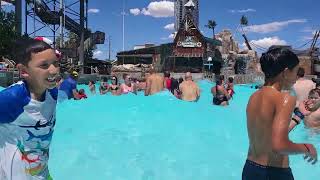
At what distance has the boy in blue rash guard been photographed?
2547 millimetres

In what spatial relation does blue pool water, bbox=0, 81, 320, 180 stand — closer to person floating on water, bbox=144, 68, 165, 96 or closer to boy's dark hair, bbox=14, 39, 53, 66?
person floating on water, bbox=144, 68, 165, 96

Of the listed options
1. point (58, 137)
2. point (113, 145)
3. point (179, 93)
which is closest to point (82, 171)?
point (113, 145)

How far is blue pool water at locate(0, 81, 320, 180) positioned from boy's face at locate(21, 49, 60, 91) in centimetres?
332

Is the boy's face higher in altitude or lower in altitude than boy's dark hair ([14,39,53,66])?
lower

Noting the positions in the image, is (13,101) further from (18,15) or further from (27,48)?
(18,15)

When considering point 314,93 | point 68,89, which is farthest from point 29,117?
point 314,93

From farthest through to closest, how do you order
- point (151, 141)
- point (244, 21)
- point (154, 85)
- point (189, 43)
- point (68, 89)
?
point (244, 21) < point (189, 43) < point (154, 85) < point (151, 141) < point (68, 89)

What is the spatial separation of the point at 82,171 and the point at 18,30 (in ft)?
113

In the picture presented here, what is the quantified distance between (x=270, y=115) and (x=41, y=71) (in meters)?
1.26

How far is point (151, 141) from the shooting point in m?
7.38

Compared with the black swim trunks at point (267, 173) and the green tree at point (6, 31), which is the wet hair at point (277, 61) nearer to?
the black swim trunks at point (267, 173)

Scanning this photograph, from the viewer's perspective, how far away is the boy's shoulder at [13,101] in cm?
245

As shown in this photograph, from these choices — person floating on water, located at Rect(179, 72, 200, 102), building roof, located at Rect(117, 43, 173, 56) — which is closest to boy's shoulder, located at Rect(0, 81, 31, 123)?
person floating on water, located at Rect(179, 72, 200, 102)

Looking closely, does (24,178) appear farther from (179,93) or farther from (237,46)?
(237,46)
